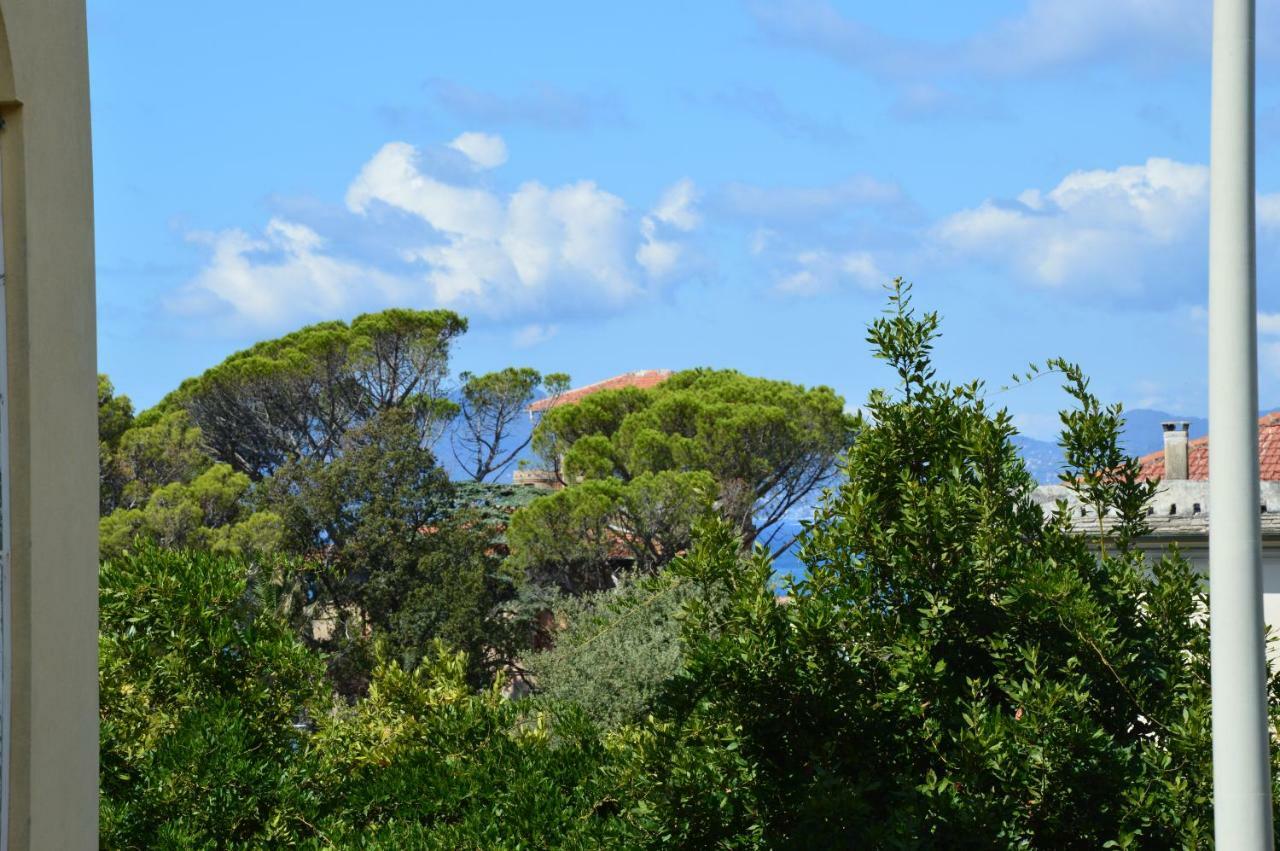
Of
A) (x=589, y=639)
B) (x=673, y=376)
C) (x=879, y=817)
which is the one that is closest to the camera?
(x=879, y=817)

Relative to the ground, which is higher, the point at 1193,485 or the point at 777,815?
the point at 1193,485

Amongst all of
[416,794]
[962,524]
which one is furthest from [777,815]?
[416,794]

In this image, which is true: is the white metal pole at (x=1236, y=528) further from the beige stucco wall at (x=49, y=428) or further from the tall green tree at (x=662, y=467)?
the tall green tree at (x=662, y=467)

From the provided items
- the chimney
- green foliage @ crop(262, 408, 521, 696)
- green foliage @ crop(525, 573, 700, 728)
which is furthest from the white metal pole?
green foliage @ crop(262, 408, 521, 696)

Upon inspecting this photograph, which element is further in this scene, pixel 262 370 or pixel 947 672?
pixel 262 370

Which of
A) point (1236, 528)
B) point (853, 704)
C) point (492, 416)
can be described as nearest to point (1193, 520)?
point (853, 704)

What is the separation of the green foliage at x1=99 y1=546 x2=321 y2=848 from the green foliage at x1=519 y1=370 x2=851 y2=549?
2161 cm

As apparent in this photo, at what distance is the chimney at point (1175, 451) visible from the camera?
2136cm

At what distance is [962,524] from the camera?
6207 mm

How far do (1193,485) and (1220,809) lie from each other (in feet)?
48.4

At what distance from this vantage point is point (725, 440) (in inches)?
1233

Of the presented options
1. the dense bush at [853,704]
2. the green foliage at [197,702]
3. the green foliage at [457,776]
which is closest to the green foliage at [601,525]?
the green foliage at [457,776]

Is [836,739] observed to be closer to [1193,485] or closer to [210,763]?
[210,763]

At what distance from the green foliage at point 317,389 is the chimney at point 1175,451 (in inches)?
718
